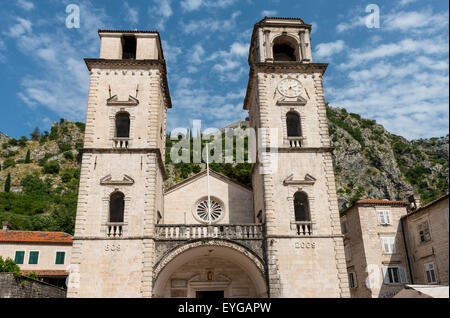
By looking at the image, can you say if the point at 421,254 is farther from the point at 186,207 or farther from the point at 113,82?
the point at 113,82

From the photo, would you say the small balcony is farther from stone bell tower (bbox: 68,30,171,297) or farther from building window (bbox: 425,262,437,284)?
building window (bbox: 425,262,437,284)

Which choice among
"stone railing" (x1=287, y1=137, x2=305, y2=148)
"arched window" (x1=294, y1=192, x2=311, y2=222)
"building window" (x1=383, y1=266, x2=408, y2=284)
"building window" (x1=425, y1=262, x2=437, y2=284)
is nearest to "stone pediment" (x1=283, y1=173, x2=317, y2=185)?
"arched window" (x1=294, y1=192, x2=311, y2=222)

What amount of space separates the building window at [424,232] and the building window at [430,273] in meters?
1.63

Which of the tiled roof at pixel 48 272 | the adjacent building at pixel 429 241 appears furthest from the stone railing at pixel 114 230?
the adjacent building at pixel 429 241

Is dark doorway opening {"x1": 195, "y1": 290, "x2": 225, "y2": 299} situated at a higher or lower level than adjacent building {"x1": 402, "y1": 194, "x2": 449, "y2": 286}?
lower

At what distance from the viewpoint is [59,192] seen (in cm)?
7538

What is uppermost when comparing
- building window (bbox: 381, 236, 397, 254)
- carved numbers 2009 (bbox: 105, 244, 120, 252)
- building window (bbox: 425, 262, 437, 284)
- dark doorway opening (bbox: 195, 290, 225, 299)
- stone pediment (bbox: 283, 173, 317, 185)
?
stone pediment (bbox: 283, 173, 317, 185)

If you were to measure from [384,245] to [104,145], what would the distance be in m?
21.1

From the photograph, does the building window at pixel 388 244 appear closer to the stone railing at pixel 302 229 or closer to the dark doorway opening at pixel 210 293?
the stone railing at pixel 302 229

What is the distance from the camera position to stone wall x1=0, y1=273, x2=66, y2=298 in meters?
17.6

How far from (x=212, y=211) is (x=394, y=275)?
14529 mm

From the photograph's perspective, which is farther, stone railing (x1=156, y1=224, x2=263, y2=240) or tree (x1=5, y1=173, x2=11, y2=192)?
tree (x1=5, y1=173, x2=11, y2=192)

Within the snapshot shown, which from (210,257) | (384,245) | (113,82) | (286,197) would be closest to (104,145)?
(113,82)

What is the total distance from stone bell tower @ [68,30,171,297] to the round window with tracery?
237 centimetres
